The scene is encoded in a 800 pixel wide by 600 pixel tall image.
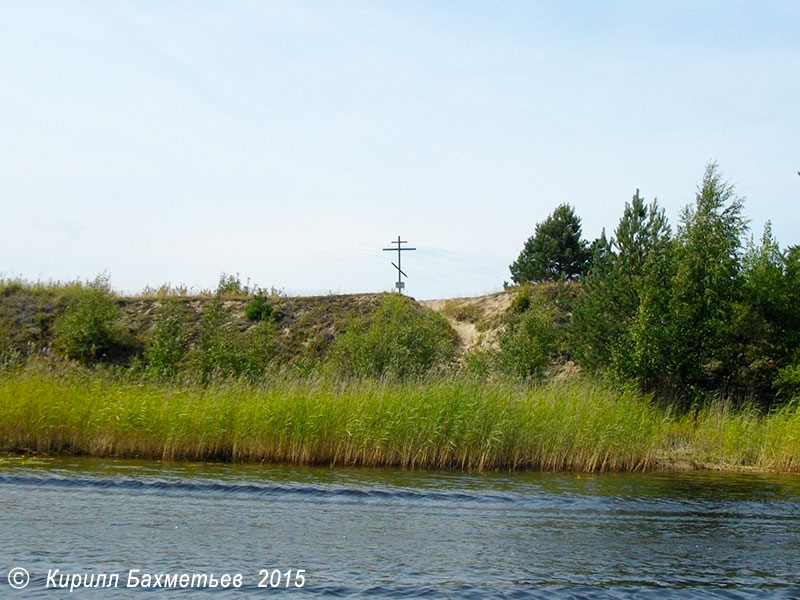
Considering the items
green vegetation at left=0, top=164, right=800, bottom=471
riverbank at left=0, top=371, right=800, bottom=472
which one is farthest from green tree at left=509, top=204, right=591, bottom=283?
riverbank at left=0, top=371, right=800, bottom=472

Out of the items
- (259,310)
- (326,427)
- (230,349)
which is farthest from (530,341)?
(259,310)

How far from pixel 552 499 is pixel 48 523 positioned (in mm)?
9041

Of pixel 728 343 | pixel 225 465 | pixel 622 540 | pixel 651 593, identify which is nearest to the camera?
pixel 651 593

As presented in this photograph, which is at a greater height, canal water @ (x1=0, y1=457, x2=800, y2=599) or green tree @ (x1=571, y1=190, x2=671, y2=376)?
green tree @ (x1=571, y1=190, x2=671, y2=376)

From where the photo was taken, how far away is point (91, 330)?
42.7 metres

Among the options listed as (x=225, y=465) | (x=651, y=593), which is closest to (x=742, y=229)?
(x=225, y=465)

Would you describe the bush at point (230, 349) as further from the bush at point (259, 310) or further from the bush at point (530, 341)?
the bush at point (530, 341)

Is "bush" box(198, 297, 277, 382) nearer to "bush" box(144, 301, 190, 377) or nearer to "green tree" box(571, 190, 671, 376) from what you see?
"bush" box(144, 301, 190, 377)

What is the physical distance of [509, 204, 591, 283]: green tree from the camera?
59875 millimetres

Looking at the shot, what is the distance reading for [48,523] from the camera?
1273cm

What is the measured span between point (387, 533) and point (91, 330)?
3369 cm

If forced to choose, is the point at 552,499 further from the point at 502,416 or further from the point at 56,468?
the point at 56,468

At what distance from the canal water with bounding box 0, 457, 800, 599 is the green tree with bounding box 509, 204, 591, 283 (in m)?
41.3

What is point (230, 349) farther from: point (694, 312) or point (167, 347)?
point (694, 312)
